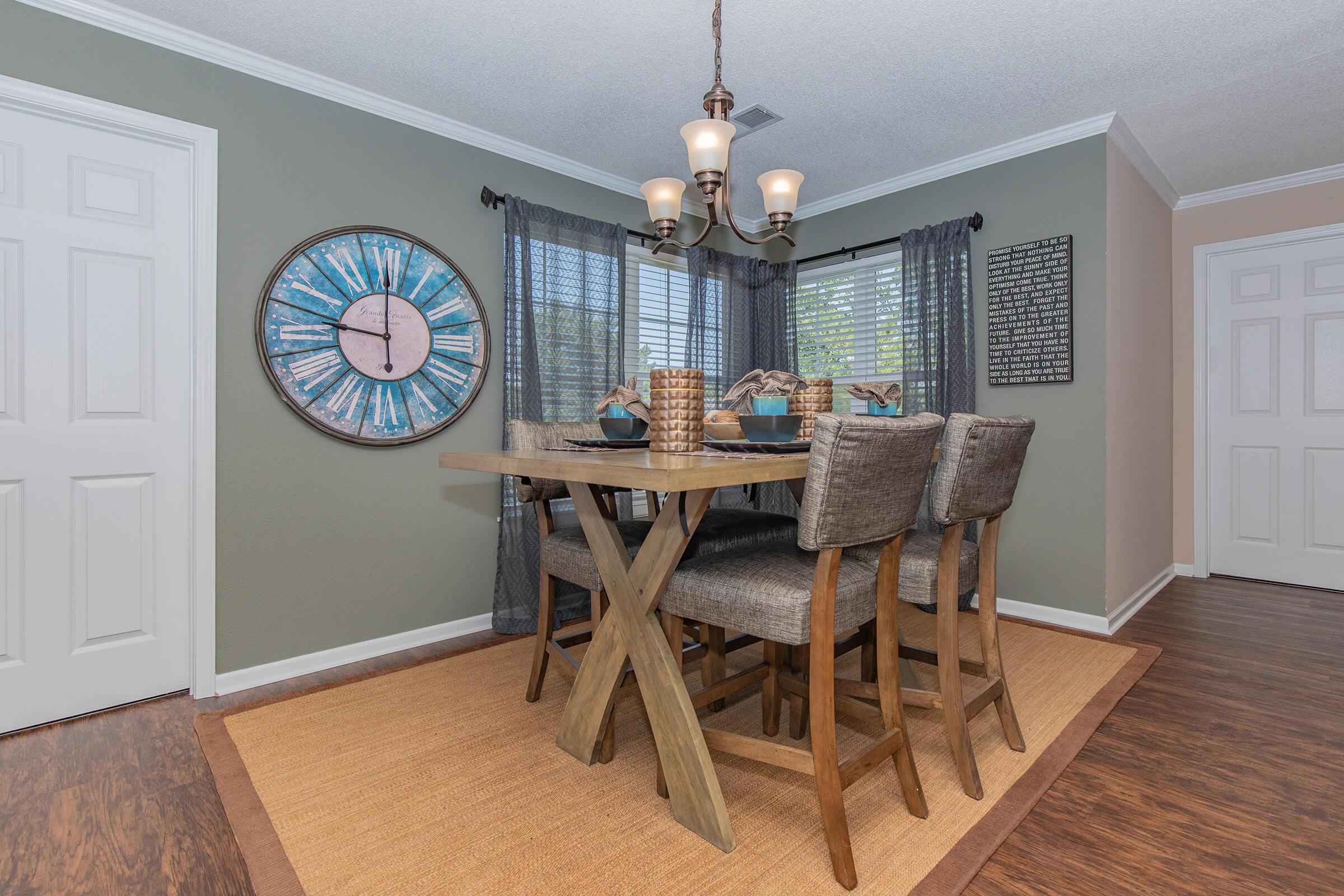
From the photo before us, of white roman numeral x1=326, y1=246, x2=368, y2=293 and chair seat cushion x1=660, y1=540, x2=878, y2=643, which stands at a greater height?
white roman numeral x1=326, y1=246, x2=368, y2=293

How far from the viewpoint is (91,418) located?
2.17 meters

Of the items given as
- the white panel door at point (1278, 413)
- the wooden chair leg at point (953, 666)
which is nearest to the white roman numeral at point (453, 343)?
the wooden chair leg at point (953, 666)

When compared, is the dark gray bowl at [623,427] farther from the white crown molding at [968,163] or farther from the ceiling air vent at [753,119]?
the white crown molding at [968,163]

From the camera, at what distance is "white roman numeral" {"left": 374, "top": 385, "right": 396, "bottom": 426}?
2.67m

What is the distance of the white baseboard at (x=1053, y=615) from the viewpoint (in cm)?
298

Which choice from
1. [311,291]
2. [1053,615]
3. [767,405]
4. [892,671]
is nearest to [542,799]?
[892,671]

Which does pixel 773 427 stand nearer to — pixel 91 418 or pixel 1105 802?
pixel 1105 802

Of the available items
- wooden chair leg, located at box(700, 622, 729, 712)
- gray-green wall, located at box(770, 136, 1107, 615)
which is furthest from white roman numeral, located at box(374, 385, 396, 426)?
gray-green wall, located at box(770, 136, 1107, 615)

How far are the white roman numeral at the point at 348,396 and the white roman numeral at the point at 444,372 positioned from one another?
29cm

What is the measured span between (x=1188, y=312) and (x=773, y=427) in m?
3.73

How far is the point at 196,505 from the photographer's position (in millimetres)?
2301

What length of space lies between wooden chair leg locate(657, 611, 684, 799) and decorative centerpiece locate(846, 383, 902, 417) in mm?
908

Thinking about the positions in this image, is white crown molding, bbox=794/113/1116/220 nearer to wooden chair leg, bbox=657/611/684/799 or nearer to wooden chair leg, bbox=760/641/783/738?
wooden chair leg, bbox=760/641/783/738

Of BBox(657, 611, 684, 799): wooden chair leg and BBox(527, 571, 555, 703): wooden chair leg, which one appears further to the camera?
BBox(527, 571, 555, 703): wooden chair leg
